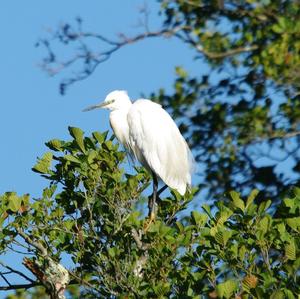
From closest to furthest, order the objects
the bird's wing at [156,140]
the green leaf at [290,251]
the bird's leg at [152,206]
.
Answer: the green leaf at [290,251]
the bird's leg at [152,206]
the bird's wing at [156,140]

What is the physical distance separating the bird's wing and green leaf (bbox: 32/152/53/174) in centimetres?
166

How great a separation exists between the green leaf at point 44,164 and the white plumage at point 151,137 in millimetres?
1584

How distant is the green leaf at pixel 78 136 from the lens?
6.38 m

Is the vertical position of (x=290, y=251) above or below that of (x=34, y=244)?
above

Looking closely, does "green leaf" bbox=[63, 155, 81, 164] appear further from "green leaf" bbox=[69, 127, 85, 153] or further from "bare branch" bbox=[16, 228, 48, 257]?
"bare branch" bbox=[16, 228, 48, 257]

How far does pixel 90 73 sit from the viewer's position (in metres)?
10.3

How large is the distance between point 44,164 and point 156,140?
75.3 inches

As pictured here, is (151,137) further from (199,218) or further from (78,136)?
(199,218)

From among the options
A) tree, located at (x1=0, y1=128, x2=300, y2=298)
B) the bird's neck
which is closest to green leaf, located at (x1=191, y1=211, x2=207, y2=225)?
tree, located at (x1=0, y1=128, x2=300, y2=298)

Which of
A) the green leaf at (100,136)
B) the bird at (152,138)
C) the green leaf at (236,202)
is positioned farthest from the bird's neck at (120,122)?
the green leaf at (236,202)

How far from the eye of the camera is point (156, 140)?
827 cm

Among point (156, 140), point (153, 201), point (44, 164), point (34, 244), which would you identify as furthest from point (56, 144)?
point (156, 140)

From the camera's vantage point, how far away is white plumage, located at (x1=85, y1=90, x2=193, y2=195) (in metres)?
8.03

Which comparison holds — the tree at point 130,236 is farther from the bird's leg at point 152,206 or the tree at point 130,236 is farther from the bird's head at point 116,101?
the bird's head at point 116,101
